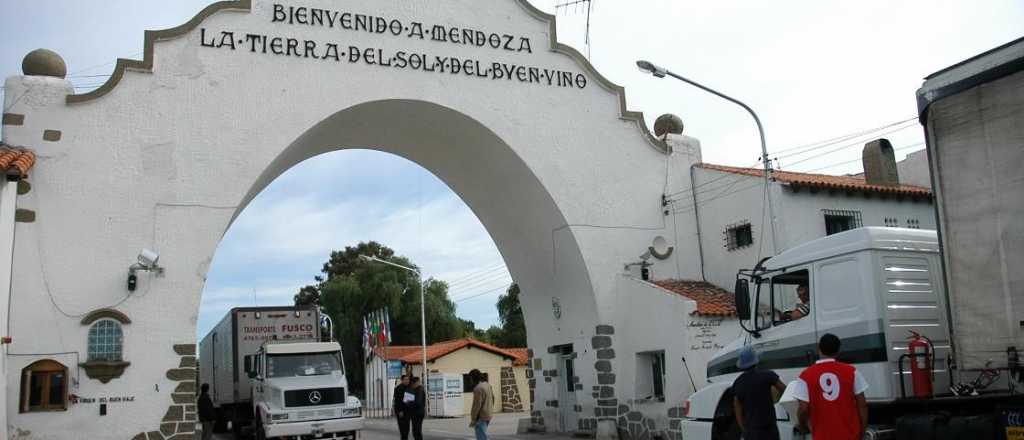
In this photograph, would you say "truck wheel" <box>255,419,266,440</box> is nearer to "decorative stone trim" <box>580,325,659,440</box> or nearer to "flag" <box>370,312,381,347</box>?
"decorative stone trim" <box>580,325,659,440</box>

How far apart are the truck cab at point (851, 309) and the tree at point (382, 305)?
40.1 m

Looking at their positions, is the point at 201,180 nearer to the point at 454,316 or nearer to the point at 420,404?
the point at 420,404

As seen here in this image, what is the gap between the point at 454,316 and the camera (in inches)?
2210

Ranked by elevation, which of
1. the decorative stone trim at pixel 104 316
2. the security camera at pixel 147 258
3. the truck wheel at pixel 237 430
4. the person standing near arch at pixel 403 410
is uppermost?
the security camera at pixel 147 258

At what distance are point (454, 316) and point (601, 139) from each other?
36986 millimetres

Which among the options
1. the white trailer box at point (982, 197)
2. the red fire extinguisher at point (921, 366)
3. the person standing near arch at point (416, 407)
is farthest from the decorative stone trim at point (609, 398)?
the white trailer box at point (982, 197)

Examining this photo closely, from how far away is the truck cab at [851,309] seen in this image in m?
9.27

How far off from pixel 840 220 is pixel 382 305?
120 ft

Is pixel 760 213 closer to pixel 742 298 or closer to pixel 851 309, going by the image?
pixel 742 298

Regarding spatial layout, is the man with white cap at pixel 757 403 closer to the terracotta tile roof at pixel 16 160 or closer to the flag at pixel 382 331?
the terracotta tile roof at pixel 16 160

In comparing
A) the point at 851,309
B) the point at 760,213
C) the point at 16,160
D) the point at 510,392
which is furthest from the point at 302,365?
the point at 510,392

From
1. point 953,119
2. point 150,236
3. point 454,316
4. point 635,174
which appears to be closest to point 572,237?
point 635,174

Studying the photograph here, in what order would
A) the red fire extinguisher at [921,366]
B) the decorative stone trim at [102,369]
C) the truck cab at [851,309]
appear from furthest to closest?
the decorative stone trim at [102,369], the truck cab at [851,309], the red fire extinguisher at [921,366]

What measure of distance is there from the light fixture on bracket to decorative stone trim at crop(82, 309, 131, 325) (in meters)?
0.47
